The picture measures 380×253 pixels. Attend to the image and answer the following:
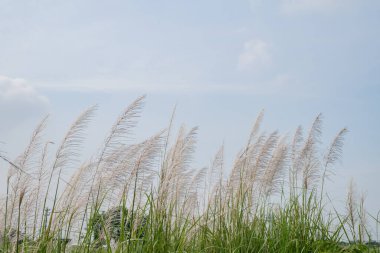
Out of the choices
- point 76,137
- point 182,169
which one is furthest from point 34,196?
point 182,169

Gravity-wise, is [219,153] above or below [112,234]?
above

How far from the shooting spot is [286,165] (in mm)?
5625

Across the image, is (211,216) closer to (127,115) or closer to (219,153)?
(219,153)

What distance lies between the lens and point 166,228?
4.10 metres

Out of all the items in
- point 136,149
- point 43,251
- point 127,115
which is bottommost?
point 43,251

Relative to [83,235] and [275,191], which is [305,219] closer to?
[275,191]

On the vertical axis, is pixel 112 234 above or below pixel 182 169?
below

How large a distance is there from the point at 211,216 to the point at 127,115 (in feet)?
4.59

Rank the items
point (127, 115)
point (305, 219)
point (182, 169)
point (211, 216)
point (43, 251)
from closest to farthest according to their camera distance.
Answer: point (43, 251) → point (127, 115) → point (182, 169) → point (211, 216) → point (305, 219)

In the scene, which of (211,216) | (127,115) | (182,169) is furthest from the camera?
(211,216)

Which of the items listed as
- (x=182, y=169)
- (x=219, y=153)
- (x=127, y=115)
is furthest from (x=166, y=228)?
(x=219, y=153)

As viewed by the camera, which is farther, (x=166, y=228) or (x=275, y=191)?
(x=275, y=191)

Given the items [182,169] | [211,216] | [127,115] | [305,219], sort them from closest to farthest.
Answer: [127,115] < [182,169] < [211,216] < [305,219]

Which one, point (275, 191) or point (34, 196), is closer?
point (34, 196)
